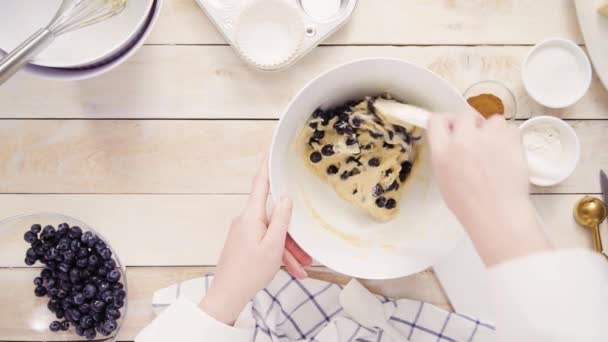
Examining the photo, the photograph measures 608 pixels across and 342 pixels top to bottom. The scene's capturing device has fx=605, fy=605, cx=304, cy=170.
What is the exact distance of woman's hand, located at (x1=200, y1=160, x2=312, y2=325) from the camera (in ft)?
2.33

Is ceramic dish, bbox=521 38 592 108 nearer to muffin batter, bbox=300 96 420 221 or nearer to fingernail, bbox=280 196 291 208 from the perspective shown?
muffin batter, bbox=300 96 420 221

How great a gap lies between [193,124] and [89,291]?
0.27 metres

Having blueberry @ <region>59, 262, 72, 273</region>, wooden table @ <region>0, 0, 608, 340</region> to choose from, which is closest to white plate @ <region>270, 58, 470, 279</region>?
wooden table @ <region>0, 0, 608, 340</region>

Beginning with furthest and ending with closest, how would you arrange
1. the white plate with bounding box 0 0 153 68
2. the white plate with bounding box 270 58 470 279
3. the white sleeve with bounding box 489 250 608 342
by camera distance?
the white plate with bounding box 0 0 153 68
the white plate with bounding box 270 58 470 279
the white sleeve with bounding box 489 250 608 342

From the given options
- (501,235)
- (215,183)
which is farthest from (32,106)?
(501,235)

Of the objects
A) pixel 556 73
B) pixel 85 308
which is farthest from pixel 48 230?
pixel 556 73

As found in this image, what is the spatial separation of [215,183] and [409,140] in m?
0.30

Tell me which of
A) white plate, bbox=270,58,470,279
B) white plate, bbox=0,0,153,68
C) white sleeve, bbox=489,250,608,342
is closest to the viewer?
white sleeve, bbox=489,250,608,342

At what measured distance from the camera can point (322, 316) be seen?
2.92 ft

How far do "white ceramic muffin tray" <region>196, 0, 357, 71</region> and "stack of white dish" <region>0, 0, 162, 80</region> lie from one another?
0.32ft

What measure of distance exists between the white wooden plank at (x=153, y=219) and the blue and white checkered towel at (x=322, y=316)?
5 cm

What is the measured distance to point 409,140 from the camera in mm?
739

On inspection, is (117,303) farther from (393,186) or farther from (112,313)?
(393,186)

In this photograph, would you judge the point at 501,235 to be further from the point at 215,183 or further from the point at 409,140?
the point at 215,183
